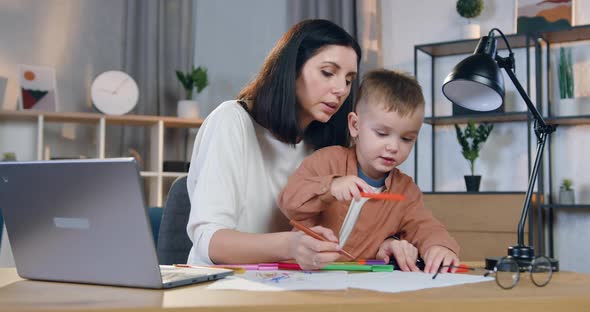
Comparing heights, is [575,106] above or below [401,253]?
above

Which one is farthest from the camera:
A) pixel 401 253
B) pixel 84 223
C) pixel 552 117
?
pixel 552 117

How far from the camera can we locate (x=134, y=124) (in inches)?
168

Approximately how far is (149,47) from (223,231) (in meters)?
3.14

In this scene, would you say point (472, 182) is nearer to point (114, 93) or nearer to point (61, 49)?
point (114, 93)

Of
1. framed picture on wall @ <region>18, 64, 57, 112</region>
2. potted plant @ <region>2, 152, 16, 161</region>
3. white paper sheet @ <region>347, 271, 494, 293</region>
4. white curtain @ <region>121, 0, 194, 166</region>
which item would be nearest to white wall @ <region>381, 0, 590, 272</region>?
white curtain @ <region>121, 0, 194, 166</region>

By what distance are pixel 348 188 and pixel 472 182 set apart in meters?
2.66

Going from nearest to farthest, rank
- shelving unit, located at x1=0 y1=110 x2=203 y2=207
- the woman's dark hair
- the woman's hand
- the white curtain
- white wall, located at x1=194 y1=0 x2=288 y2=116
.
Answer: the woman's hand
the woman's dark hair
shelving unit, located at x1=0 y1=110 x2=203 y2=207
the white curtain
white wall, located at x1=194 y1=0 x2=288 y2=116

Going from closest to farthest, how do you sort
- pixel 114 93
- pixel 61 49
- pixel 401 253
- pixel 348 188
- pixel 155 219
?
1. pixel 348 188
2. pixel 401 253
3. pixel 155 219
4. pixel 114 93
5. pixel 61 49

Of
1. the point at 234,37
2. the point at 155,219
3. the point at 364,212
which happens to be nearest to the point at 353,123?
Result: the point at 364,212

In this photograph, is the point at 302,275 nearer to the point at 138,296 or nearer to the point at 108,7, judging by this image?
the point at 138,296

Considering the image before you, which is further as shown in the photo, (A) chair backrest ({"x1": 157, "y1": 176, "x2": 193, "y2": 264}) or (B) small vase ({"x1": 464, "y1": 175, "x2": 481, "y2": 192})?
(B) small vase ({"x1": 464, "y1": 175, "x2": 481, "y2": 192})

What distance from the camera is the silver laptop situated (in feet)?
3.10

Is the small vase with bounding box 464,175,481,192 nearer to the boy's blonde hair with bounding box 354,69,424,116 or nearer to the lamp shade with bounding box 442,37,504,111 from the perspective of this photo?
the boy's blonde hair with bounding box 354,69,424,116

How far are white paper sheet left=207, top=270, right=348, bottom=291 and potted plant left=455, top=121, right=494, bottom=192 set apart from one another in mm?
2708
